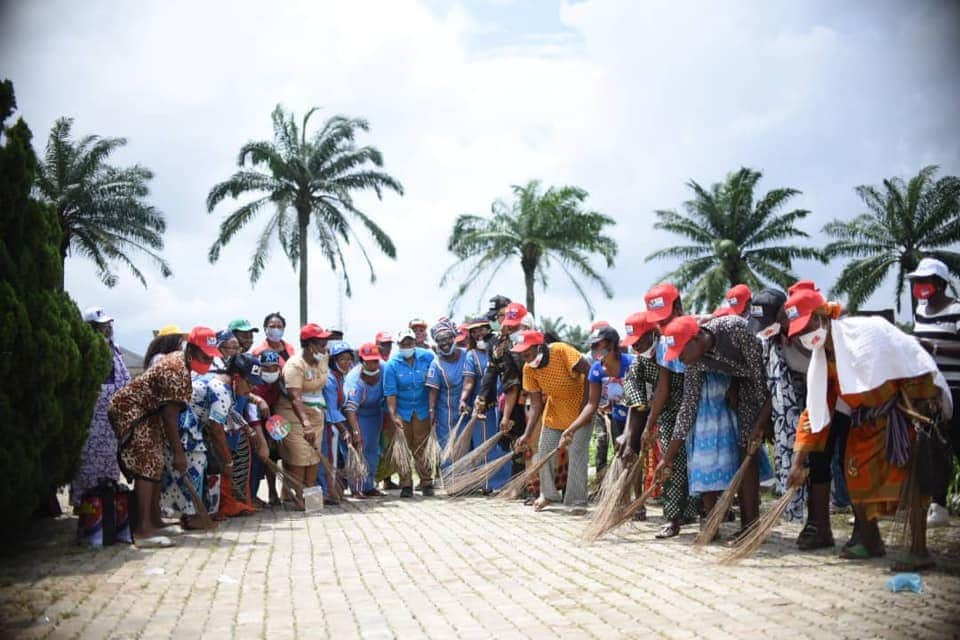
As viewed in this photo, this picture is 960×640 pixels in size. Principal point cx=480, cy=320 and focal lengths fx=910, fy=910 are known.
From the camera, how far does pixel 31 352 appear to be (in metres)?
6.35

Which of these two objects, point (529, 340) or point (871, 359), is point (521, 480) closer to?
point (529, 340)

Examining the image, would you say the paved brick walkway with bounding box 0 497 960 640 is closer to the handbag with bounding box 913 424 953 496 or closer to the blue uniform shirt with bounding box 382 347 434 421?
the handbag with bounding box 913 424 953 496

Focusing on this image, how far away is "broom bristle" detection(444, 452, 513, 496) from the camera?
9.69 m

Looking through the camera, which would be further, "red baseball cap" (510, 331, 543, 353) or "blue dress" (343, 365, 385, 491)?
"blue dress" (343, 365, 385, 491)

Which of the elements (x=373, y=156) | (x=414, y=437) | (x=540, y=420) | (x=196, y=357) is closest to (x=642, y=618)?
(x=196, y=357)

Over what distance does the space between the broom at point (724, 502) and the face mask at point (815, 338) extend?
1039mm

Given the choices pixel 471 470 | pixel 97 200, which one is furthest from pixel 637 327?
pixel 97 200

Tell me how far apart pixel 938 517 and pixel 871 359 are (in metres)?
2.27

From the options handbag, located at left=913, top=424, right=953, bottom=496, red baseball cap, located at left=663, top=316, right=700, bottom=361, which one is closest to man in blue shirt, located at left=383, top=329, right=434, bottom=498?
red baseball cap, located at left=663, top=316, right=700, bottom=361

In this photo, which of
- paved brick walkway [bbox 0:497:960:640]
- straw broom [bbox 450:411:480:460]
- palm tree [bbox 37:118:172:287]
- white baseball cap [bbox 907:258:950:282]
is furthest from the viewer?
palm tree [bbox 37:118:172:287]

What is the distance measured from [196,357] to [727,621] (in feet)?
15.6

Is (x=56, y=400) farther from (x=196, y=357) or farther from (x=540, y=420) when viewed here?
(x=540, y=420)

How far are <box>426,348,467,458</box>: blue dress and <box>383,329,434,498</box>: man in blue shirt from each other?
0.37 feet

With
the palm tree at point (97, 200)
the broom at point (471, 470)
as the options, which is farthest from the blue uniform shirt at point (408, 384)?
the palm tree at point (97, 200)
